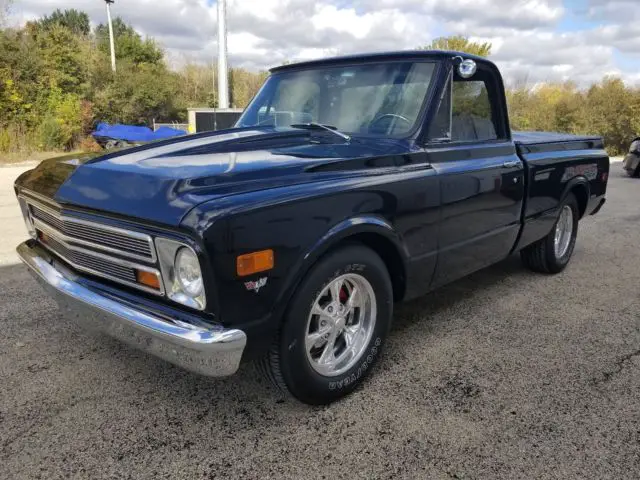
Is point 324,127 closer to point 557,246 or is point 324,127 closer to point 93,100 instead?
point 557,246

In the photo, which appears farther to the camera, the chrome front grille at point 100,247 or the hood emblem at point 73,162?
the hood emblem at point 73,162

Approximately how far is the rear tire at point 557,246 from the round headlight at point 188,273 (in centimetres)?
367

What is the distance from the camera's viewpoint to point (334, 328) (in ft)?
8.93

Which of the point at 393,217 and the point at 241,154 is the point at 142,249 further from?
the point at 393,217

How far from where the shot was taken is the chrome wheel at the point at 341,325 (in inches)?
104

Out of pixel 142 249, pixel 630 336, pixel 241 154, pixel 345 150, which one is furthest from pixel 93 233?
pixel 630 336

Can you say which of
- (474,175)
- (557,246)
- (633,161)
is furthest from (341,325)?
(633,161)

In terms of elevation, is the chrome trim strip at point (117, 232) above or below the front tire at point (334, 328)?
above

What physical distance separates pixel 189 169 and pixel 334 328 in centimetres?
110

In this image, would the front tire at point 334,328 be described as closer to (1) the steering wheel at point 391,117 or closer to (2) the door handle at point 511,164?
(1) the steering wheel at point 391,117

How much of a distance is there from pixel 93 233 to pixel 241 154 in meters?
0.82

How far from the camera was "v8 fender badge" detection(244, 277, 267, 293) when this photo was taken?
2.11 meters

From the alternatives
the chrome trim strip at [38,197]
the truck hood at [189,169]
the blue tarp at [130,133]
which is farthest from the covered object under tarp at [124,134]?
the truck hood at [189,169]

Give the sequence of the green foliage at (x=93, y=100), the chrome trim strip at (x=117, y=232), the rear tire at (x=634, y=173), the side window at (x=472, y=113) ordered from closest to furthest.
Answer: the chrome trim strip at (x=117, y=232)
the side window at (x=472, y=113)
the rear tire at (x=634, y=173)
the green foliage at (x=93, y=100)
